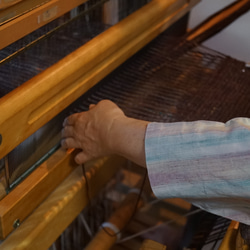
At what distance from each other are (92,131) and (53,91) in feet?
0.44

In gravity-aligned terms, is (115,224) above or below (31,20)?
below

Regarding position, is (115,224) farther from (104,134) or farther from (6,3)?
(6,3)

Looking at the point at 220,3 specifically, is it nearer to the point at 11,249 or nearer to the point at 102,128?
the point at 102,128

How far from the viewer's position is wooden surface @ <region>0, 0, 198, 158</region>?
2.58 ft

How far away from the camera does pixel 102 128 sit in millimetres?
945

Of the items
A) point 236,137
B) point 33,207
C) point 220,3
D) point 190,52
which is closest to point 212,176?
point 236,137

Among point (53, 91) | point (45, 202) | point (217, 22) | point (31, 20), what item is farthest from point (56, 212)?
point (217, 22)

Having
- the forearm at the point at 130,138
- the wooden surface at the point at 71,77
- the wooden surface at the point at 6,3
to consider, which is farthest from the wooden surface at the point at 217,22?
the wooden surface at the point at 6,3

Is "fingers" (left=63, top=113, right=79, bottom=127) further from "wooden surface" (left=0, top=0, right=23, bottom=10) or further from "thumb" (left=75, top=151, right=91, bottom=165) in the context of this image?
"wooden surface" (left=0, top=0, right=23, bottom=10)

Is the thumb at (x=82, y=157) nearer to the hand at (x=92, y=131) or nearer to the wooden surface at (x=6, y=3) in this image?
the hand at (x=92, y=131)

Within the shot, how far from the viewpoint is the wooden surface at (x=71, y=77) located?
79 cm

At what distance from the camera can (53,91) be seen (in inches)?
34.4

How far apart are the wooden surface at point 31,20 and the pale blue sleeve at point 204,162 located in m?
0.27

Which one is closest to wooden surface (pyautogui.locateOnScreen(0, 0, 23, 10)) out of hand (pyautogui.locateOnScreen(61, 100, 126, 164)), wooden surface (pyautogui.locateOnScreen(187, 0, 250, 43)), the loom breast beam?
the loom breast beam
